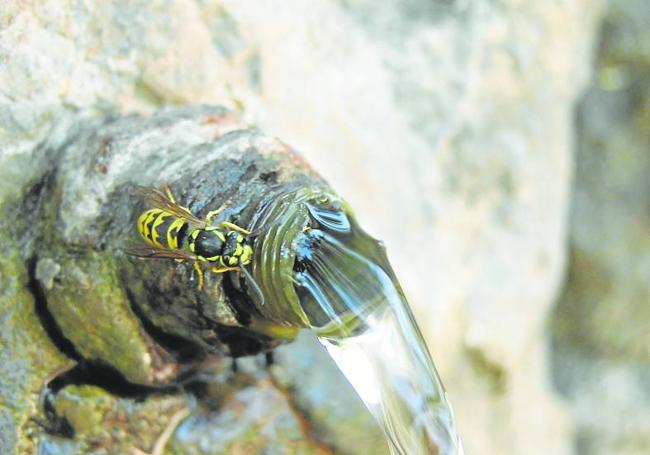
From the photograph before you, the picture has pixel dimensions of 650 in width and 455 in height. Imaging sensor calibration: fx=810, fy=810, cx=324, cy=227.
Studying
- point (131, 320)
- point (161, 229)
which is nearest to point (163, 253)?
point (161, 229)

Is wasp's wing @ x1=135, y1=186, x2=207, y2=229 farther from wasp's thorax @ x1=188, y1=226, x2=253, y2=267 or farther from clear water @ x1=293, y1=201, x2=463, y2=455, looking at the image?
clear water @ x1=293, y1=201, x2=463, y2=455

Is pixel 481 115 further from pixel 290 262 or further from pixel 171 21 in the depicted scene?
pixel 290 262

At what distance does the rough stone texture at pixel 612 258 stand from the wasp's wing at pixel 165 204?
1500mm

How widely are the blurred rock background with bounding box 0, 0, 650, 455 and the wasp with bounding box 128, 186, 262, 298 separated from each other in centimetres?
28

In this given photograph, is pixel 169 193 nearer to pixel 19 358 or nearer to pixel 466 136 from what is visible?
pixel 19 358

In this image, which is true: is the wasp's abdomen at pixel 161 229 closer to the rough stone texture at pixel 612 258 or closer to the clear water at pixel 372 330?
the clear water at pixel 372 330

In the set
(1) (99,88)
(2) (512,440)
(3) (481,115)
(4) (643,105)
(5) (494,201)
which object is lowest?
(2) (512,440)

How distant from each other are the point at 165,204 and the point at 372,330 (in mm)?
375

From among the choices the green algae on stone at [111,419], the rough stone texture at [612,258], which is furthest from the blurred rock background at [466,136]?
the green algae on stone at [111,419]

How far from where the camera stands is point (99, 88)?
150 cm

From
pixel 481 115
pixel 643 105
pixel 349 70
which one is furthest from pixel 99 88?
pixel 643 105

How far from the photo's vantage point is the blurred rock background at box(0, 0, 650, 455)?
1.50 m

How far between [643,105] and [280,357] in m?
1.48

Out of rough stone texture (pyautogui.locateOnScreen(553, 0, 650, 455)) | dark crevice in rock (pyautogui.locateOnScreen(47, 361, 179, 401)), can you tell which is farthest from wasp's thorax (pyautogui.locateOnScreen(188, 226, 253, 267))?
rough stone texture (pyautogui.locateOnScreen(553, 0, 650, 455))
